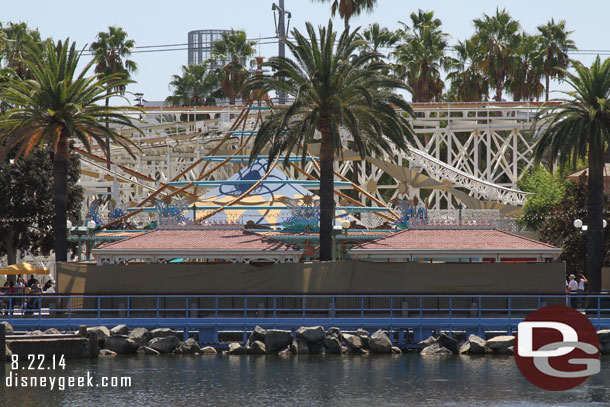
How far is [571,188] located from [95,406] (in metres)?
30.6

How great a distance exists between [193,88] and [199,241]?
52382 mm

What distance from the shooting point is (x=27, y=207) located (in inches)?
2183

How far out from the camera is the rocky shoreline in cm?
3538

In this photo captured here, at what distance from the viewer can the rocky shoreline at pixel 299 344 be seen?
35375 mm

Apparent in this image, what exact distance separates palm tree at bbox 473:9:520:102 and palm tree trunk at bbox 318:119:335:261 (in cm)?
3608

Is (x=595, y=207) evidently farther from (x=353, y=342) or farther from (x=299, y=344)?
(x=299, y=344)

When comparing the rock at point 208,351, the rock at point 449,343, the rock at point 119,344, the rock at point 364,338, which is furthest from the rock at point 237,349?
the rock at point 449,343

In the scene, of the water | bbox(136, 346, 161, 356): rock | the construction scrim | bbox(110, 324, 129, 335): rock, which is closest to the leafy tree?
the construction scrim

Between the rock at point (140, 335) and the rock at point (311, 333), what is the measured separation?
5.03m

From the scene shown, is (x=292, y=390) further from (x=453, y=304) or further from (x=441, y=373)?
(x=453, y=304)

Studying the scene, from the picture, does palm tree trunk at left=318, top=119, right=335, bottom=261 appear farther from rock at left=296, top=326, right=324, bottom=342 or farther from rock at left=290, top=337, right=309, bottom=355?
rock at left=290, top=337, right=309, bottom=355

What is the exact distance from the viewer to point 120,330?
35.9 metres

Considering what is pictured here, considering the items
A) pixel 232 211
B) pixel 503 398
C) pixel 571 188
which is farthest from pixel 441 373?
pixel 571 188

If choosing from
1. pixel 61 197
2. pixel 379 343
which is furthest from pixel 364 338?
pixel 61 197
